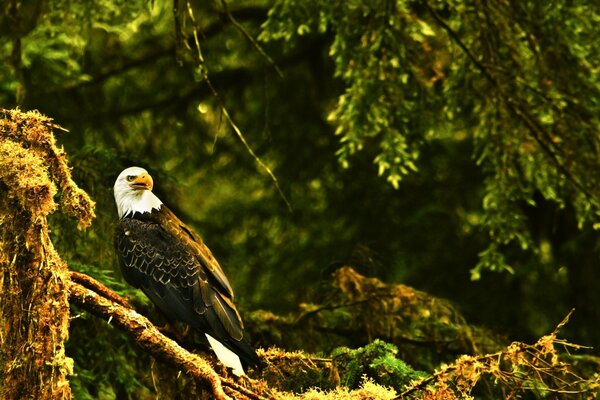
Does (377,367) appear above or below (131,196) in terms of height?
below

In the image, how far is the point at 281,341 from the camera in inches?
197

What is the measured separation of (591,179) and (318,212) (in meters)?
2.71

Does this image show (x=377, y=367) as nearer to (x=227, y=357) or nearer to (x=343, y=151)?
(x=227, y=357)

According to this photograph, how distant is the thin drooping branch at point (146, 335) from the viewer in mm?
2699

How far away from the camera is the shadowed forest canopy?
17.1ft

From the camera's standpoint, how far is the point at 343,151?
6.34m

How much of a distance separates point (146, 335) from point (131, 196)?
1533 millimetres

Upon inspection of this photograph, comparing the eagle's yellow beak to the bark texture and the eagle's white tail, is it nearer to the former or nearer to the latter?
the eagle's white tail

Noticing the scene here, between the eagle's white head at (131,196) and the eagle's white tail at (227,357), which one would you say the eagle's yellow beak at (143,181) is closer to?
the eagle's white head at (131,196)

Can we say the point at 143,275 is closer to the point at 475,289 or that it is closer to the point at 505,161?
the point at 505,161

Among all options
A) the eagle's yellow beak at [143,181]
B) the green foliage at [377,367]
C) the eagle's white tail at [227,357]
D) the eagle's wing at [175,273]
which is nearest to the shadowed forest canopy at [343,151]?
the eagle's wing at [175,273]

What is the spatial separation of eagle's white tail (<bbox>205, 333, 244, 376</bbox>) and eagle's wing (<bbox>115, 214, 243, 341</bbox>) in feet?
0.29

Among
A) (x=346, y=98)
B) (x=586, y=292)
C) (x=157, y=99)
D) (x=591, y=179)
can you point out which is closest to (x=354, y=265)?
(x=346, y=98)

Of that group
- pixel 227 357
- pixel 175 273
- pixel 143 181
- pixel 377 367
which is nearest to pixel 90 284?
pixel 227 357
